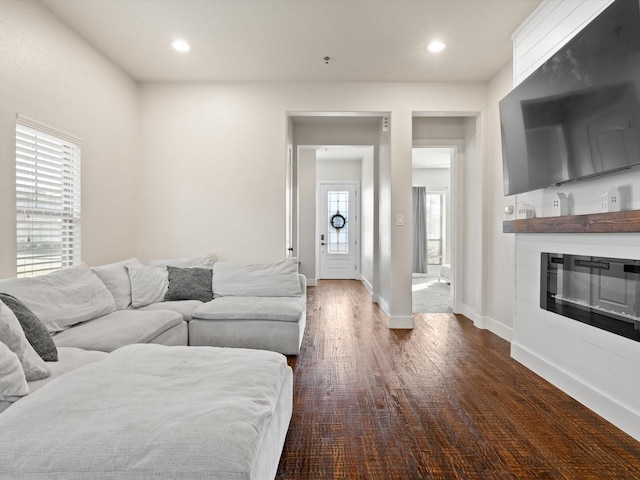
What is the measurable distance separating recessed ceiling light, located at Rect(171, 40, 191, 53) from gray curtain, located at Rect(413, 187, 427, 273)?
705 cm

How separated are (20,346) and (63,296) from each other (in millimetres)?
974

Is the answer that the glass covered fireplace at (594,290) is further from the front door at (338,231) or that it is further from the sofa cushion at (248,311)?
the front door at (338,231)

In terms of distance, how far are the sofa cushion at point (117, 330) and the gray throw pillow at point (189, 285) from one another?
1.97ft

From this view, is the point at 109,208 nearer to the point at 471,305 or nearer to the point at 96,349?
the point at 96,349

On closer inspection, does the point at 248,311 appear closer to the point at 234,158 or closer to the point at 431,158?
the point at 234,158

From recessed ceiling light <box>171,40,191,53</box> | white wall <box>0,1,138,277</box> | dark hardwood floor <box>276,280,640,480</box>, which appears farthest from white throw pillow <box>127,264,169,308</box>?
recessed ceiling light <box>171,40,191,53</box>

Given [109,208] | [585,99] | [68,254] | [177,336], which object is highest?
[585,99]

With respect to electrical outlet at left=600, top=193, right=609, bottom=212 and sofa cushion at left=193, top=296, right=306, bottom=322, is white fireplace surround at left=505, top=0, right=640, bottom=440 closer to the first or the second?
electrical outlet at left=600, top=193, right=609, bottom=212

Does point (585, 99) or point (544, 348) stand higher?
point (585, 99)

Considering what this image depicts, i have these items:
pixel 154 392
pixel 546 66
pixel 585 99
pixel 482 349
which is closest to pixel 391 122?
pixel 546 66

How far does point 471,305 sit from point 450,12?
329 centimetres

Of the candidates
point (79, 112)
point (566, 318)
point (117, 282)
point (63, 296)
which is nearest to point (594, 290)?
point (566, 318)

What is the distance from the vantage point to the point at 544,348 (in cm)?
282

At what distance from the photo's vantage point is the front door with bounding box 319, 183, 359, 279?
28.8ft
